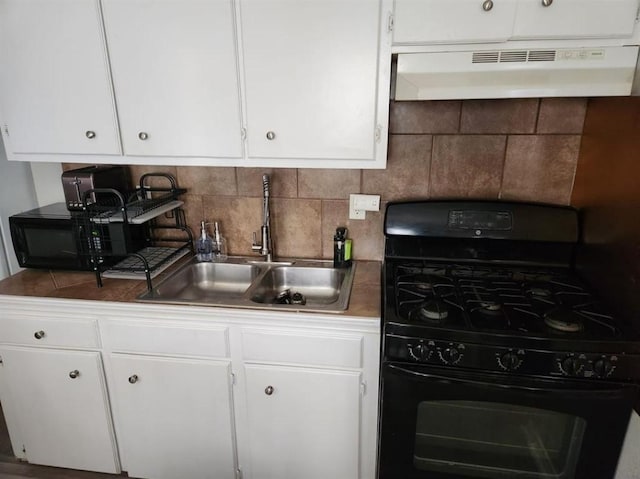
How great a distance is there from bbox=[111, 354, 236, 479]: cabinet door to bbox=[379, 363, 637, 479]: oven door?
0.67m

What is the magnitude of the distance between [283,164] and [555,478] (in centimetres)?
142

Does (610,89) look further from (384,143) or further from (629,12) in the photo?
(384,143)

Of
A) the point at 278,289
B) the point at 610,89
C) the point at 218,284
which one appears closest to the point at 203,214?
the point at 218,284

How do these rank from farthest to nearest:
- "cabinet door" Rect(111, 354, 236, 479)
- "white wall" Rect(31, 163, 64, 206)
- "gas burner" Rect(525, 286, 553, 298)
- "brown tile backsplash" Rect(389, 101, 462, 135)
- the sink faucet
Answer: "white wall" Rect(31, 163, 64, 206) → the sink faucet → "brown tile backsplash" Rect(389, 101, 462, 135) → "cabinet door" Rect(111, 354, 236, 479) → "gas burner" Rect(525, 286, 553, 298)

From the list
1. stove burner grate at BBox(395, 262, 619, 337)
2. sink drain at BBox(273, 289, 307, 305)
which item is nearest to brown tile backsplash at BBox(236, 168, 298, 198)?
sink drain at BBox(273, 289, 307, 305)

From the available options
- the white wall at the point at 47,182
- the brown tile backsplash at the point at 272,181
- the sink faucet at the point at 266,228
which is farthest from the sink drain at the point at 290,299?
the white wall at the point at 47,182

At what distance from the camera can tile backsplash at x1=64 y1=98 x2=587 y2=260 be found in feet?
5.57

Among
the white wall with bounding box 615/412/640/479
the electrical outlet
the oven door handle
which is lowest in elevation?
the white wall with bounding box 615/412/640/479

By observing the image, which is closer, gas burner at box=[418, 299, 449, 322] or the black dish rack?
gas burner at box=[418, 299, 449, 322]

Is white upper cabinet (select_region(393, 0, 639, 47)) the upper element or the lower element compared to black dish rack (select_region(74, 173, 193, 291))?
upper

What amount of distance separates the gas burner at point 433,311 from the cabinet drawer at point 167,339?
2.39 feet

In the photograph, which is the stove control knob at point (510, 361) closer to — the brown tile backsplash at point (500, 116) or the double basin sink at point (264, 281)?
the double basin sink at point (264, 281)

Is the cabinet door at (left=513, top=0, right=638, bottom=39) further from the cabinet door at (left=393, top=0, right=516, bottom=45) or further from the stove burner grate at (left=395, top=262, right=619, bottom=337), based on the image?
the stove burner grate at (left=395, top=262, right=619, bottom=337)

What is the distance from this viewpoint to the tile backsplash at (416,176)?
1699 millimetres
